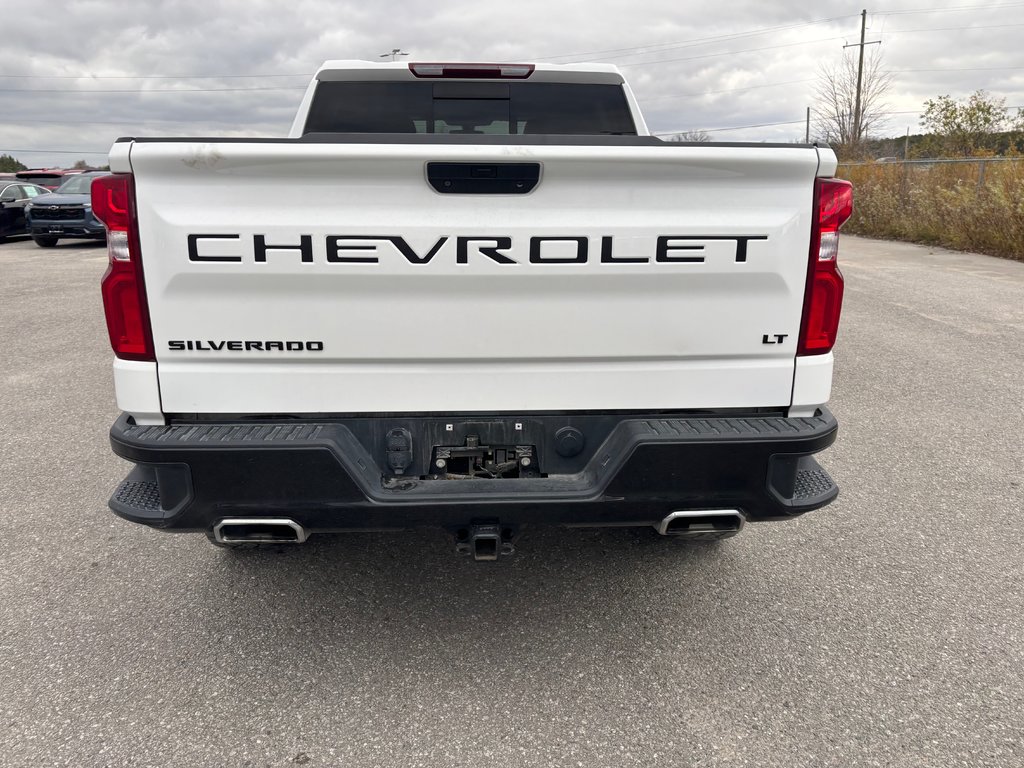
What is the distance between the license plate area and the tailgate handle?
81 cm

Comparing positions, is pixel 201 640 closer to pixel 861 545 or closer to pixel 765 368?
pixel 765 368

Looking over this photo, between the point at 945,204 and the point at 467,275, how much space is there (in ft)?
55.8

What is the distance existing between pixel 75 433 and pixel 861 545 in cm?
489

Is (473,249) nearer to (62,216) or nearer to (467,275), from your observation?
(467,275)

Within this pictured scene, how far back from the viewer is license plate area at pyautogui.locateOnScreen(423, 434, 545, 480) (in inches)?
101

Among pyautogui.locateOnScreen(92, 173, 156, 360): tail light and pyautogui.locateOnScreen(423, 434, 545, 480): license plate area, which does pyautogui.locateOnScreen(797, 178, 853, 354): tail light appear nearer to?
pyautogui.locateOnScreen(423, 434, 545, 480): license plate area

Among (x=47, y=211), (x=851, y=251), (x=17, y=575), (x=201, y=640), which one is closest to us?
(x=201, y=640)

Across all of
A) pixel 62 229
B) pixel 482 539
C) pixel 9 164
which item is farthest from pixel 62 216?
pixel 9 164

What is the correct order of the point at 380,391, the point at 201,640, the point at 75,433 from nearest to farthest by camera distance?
1. the point at 380,391
2. the point at 201,640
3. the point at 75,433

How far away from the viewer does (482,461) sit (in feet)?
8.59

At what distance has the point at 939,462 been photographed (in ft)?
15.2

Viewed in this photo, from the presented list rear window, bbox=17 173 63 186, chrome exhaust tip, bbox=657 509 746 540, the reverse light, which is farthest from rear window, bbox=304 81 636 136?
rear window, bbox=17 173 63 186

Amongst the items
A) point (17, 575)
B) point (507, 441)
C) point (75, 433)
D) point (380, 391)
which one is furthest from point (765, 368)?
point (75, 433)

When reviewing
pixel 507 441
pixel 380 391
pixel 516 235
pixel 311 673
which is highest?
pixel 516 235
